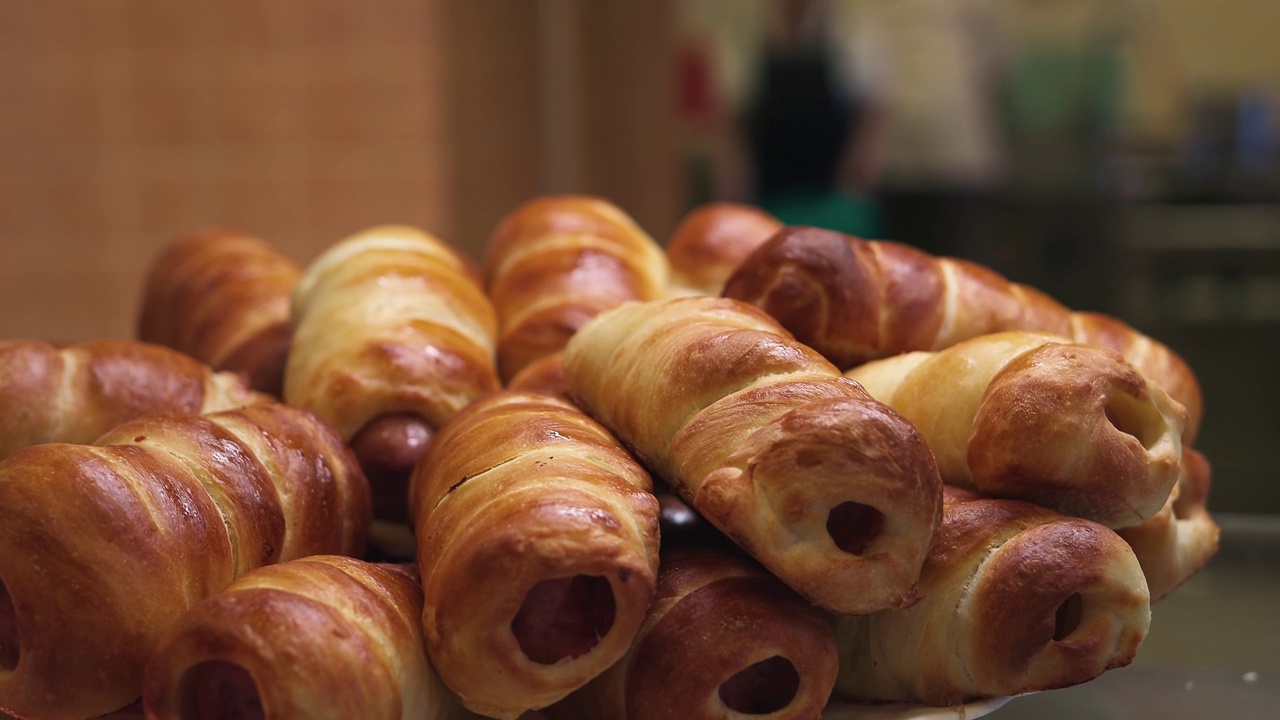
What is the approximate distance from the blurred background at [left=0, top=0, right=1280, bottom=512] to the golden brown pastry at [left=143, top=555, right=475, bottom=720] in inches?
62.9

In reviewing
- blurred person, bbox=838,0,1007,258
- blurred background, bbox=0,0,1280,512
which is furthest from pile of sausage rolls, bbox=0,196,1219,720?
blurred person, bbox=838,0,1007,258

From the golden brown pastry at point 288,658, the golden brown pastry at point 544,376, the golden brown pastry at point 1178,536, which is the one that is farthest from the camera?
the golden brown pastry at point 544,376

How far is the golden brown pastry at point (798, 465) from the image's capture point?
0.62m

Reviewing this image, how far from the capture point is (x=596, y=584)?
0.62 m

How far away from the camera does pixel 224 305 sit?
1225mm

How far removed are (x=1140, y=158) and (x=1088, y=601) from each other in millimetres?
3698

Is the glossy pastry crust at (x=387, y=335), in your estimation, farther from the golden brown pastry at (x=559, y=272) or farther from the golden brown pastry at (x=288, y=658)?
the golden brown pastry at (x=288, y=658)

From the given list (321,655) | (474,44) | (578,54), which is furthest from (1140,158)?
(321,655)

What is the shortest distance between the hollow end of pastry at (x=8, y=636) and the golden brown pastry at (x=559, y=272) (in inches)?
19.5

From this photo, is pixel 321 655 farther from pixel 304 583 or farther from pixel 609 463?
pixel 609 463

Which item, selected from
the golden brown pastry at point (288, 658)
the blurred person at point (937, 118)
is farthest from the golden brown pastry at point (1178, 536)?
the blurred person at point (937, 118)

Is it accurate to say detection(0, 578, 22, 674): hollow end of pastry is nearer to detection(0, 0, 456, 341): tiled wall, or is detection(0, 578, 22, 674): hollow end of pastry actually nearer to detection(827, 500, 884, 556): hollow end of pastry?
detection(827, 500, 884, 556): hollow end of pastry

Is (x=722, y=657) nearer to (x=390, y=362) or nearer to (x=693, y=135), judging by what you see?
(x=390, y=362)

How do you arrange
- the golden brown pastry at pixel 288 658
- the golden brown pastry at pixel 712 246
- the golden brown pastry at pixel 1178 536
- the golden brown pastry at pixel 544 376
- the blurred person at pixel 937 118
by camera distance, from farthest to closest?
the blurred person at pixel 937 118, the golden brown pastry at pixel 712 246, the golden brown pastry at pixel 544 376, the golden brown pastry at pixel 1178 536, the golden brown pastry at pixel 288 658
